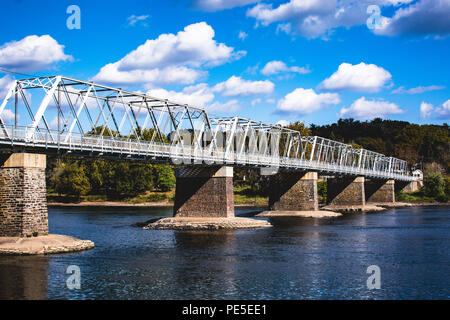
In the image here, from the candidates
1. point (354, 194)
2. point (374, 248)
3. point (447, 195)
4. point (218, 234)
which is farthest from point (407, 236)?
point (447, 195)

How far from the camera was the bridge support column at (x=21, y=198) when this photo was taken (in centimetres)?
→ 3847

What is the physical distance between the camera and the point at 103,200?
5192 inches

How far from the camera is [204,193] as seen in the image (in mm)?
63719

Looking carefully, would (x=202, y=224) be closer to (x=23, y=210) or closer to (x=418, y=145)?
(x=23, y=210)

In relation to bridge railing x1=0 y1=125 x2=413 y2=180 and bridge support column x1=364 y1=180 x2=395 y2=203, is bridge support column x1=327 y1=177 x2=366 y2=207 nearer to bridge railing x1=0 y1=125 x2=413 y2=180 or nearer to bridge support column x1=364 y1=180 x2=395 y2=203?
bridge railing x1=0 y1=125 x2=413 y2=180

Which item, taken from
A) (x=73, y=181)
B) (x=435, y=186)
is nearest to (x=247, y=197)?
(x=73, y=181)

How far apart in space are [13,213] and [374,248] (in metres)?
30.3

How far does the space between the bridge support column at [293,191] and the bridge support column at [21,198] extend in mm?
51418

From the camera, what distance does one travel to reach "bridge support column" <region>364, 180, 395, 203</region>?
131m

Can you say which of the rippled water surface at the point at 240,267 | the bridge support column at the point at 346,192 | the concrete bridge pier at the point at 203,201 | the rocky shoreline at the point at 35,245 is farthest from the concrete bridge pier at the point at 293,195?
the rocky shoreline at the point at 35,245

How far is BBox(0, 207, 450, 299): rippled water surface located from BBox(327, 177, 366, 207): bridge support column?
50.6m

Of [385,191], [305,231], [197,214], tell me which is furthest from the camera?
[385,191]
